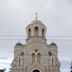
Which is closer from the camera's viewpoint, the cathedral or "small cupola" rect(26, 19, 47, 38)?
the cathedral

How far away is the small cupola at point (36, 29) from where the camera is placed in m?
35.5

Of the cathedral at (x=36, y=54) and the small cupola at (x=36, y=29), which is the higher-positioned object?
the small cupola at (x=36, y=29)

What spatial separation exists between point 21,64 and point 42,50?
351 centimetres

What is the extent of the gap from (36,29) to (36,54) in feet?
12.9

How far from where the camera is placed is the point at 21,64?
34031mm

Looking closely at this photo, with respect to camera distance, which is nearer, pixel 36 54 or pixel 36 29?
pixel 36 54

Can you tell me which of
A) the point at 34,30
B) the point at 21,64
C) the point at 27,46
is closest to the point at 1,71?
the point at 21,64

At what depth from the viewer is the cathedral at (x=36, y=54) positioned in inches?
1326

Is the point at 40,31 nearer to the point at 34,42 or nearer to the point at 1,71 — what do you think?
the point at 34,42

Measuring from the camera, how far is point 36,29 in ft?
118

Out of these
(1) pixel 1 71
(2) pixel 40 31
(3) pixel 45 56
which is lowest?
(1) pixel 1 71

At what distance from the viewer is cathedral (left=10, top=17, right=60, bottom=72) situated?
33.7m

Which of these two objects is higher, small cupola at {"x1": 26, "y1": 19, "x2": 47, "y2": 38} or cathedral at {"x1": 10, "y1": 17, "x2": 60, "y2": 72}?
small cupola at {"x1": 26, "y1": 19, "x2": 47, "y2": 38}

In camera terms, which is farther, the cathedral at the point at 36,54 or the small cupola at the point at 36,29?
the small cupola at the point at 36,29
